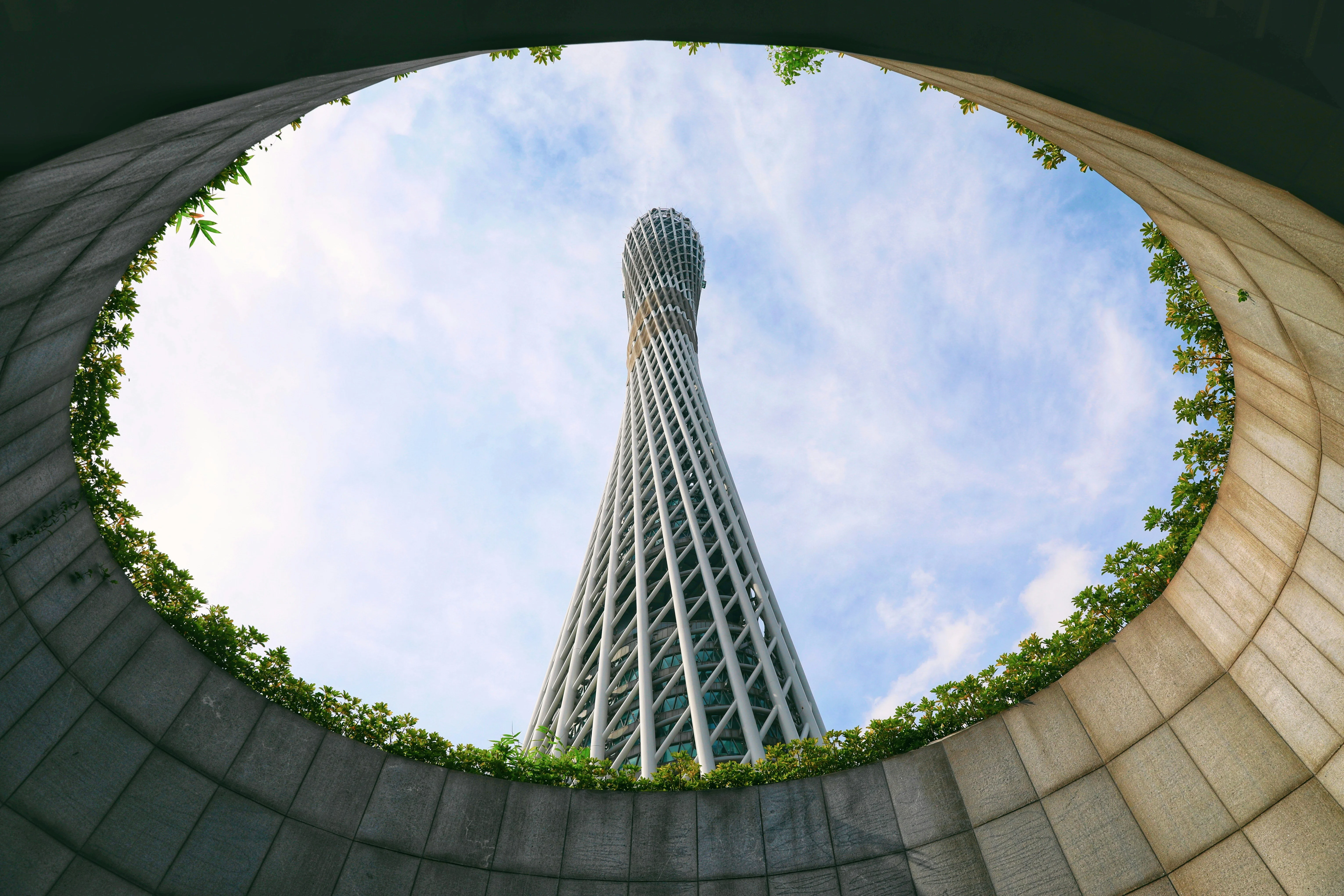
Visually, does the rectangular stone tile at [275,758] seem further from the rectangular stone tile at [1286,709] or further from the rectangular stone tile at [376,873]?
the rectangular stone tile at [1286,709]

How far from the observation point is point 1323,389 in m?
4.62

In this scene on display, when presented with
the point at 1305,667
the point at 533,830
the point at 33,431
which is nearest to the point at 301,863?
the point at 533,830

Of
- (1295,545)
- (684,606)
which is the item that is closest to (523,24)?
(1295,545)

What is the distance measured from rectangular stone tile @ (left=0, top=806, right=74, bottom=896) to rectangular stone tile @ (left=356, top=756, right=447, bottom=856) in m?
2.07

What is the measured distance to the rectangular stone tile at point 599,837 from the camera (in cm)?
630

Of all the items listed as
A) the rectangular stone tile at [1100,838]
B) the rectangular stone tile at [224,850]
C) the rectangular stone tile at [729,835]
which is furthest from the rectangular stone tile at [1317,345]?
the rectangular stone tile at [224,850]

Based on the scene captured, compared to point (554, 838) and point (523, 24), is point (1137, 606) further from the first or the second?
point (523, 24)

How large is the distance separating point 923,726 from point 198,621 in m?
6.82

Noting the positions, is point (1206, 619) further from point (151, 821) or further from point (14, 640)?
point (14, 640)

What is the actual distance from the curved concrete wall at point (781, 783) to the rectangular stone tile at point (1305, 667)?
17mm

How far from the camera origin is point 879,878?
6.02 metres

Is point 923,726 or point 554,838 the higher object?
point 923,726

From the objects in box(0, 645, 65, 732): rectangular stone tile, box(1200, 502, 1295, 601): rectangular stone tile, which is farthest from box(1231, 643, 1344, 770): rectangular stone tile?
box(0, 645, 65, 732): rectangular stone tile

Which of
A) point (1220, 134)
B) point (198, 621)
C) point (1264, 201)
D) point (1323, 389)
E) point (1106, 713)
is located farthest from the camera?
point (198, 621)
